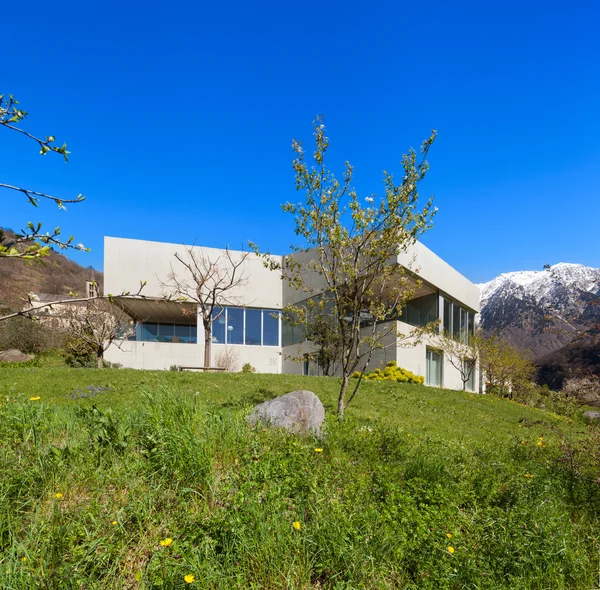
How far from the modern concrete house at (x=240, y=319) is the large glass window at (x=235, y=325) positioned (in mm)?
47

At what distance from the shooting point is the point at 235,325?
25516 mm

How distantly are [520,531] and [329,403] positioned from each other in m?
7.74

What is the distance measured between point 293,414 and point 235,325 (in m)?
19.3

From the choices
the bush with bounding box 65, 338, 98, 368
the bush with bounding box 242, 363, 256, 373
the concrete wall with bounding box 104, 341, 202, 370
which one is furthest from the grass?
the concrete wall with bounding box 104, 341, 202, 370

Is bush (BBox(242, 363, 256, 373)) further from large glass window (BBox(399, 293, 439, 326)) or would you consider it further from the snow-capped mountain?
the snow-capped mountain

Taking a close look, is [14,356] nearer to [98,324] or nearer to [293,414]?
[98,324]

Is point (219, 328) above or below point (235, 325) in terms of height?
below

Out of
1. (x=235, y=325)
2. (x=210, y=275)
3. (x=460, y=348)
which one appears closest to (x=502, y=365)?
(x=460, y=348)

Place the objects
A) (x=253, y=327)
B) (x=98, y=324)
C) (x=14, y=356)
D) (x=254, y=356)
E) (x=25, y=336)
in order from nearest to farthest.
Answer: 1. (x=98, y=324)
2. (x=14, y=356)
3. (x=254, y=356)
4. (x=253, y=327)
5. (x=25, y=336)

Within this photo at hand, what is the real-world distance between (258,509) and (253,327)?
73.0ft

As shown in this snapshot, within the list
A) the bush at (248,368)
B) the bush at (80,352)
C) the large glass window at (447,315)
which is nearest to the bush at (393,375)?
the bush at (248,368)

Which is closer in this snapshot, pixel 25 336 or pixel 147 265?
pixel 147 265

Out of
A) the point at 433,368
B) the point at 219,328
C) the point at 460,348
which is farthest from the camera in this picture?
the point at 219,328

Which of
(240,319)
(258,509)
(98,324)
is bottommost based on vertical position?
(258,509)
